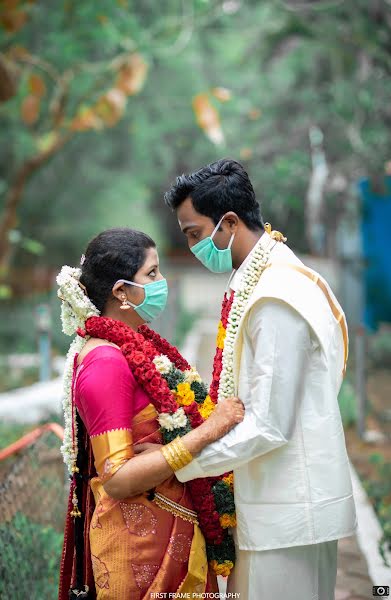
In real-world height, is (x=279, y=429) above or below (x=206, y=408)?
below

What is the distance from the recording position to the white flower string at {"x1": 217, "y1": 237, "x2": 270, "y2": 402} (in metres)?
2.56

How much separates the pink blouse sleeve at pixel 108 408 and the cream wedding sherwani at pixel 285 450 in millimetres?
205

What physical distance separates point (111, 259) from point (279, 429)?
785 mm

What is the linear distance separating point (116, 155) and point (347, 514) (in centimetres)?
1745

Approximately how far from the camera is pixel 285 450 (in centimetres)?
Answer: 239

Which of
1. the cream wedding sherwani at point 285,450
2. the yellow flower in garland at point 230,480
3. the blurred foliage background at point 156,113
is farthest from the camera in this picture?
the blurred foliage background at point 156,113

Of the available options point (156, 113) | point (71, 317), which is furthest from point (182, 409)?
point (156, 113)

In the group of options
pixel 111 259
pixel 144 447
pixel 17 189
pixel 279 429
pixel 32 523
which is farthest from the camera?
pixel 17 189

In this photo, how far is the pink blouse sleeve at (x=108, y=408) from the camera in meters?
2.35

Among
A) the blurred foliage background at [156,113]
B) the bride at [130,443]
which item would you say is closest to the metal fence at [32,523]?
the bride at [130,443]

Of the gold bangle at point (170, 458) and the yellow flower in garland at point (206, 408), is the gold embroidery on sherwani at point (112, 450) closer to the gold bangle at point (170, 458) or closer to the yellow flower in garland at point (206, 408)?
the gold bangle at point (170, 458)

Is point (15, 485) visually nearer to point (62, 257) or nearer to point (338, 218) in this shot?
point (338, 218)

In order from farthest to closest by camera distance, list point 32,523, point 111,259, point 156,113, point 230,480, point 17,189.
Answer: point 156,113 < point 17,189 < point 32,523 < point 230,480 < point 111,259

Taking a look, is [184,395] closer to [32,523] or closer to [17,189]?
[32,523]
